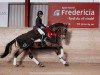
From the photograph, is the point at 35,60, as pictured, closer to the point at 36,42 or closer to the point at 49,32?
the point at 36,42

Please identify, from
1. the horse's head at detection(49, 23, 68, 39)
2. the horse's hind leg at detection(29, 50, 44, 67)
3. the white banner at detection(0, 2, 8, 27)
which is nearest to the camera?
the horse's hind leg at detection(29, 50, 44, 67)

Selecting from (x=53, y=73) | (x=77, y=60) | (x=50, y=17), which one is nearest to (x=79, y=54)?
(x=77, y=60)

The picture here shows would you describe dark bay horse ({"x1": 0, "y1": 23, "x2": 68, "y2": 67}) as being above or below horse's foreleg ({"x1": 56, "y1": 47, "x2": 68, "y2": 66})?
→ above

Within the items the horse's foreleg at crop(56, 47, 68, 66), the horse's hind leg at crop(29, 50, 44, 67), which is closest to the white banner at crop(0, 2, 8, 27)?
the horse's hind leg at crop(29, 50, 44, 67)

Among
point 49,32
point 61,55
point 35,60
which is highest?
point 49,32

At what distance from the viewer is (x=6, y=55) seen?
52.4ft

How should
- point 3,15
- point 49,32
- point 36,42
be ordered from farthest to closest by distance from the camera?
point 3,15 → point 36,42 → point 49,32

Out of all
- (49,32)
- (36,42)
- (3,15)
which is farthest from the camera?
(3,15)

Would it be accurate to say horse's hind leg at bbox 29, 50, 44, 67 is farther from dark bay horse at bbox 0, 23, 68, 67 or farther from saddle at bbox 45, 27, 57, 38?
saddle at bbox 45, 27, 57, 38

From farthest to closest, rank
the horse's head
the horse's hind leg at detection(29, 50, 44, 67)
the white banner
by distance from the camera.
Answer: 1. the white banner
2. the horse's head
3. the horse's hind leg at detection(29, 50, 44, 67)

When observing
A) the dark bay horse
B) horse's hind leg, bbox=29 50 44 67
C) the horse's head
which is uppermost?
the horse's head

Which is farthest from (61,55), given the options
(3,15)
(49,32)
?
(3,15)

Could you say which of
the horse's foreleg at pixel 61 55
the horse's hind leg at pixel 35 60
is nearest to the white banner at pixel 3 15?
the horse's hind leg at pixel 35 60

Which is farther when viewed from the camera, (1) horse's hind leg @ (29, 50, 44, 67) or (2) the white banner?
(2) the white banner
